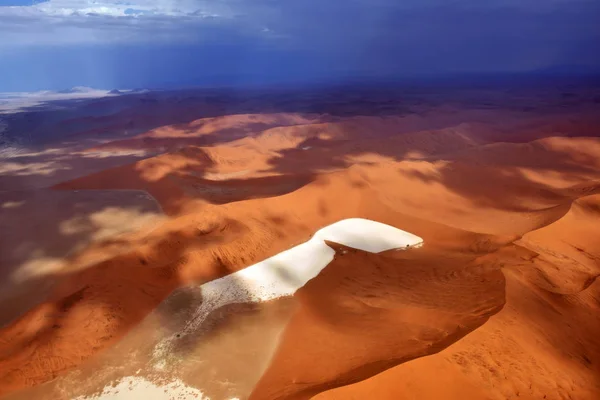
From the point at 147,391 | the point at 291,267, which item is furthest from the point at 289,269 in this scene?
the point at 147,391

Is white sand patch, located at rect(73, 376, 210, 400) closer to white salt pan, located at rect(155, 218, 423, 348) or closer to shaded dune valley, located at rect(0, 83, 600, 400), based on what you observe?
shaded dune valley, located at rect(0, 83, 600, 400)

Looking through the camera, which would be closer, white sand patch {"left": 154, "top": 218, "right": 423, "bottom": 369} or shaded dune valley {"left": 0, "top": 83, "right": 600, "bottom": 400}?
shaded dune valley {"left": 0, "top": 83, "right": 600, "bottom": 400}

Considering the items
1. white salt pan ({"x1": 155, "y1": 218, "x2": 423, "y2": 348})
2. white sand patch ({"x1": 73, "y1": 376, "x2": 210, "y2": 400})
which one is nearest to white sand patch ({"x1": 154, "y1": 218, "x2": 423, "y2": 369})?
white salt pan ({"x1": 155, "y1": 218, "x2": 423, "y2": 348})

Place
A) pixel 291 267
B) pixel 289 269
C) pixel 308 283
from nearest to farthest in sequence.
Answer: pixel 308 283, pixel 289 269, pixel 291 267

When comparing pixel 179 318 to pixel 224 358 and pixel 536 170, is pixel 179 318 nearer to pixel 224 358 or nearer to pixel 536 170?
pixel 224 358

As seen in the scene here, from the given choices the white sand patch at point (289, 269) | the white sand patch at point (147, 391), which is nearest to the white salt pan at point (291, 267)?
the white sand patch at point (289, 269)

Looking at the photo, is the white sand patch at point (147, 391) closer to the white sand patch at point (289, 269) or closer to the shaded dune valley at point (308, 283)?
the shaded dune valley at point (308, 283)

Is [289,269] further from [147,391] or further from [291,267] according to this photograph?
[147,391]
